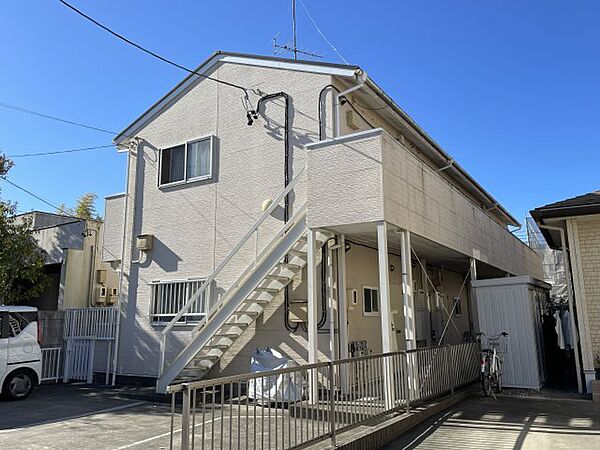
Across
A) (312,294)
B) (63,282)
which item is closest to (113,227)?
(63,282)

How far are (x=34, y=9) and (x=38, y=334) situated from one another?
6.26 metres

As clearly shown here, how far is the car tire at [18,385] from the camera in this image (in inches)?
350

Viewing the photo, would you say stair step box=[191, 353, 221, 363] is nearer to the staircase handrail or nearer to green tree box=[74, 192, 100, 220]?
the staircase handrail

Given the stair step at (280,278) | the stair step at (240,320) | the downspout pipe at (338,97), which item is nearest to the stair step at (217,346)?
the stair step at (240,320)

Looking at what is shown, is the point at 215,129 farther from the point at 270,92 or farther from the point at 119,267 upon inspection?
the point at 119,267

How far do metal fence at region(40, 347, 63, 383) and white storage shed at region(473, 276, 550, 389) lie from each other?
10199 millimetres

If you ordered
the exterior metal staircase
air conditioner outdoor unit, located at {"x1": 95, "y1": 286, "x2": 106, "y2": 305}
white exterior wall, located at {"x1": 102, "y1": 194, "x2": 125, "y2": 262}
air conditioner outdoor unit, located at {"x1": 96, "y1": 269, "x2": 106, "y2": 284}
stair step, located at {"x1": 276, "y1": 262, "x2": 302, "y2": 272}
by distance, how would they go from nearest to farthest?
the exterior metal staircase, stair step, located at {"x1": 276, "y1": 262, "x2": 302, "y2": 272}, white exterior wall, located at {"x1": 102, "y1": 194, "x2": 125, "y2": 262}, air conditioner outdoor unit, located at {"x1": 95, "y1": 286, "x2": 106, "y2": 305}, air conditioner outdoor unit, located at {"x1": 96, "y1": 269, "x2": 106, "y2": 284}

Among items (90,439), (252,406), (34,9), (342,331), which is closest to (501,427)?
(342,331)

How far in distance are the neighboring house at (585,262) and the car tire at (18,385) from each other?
33.7 feet

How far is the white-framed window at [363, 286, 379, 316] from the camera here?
384 inches

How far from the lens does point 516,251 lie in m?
15.4

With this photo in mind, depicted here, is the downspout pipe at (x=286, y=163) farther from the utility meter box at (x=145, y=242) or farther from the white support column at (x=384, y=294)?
the utility meter box at (x=145, y=242)

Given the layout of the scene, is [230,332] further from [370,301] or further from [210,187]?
[210,187]

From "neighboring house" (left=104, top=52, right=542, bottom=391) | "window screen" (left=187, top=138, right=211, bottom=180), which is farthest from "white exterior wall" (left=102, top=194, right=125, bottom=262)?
"window screen" (left=187, top=138, right=211, bottom=180)
